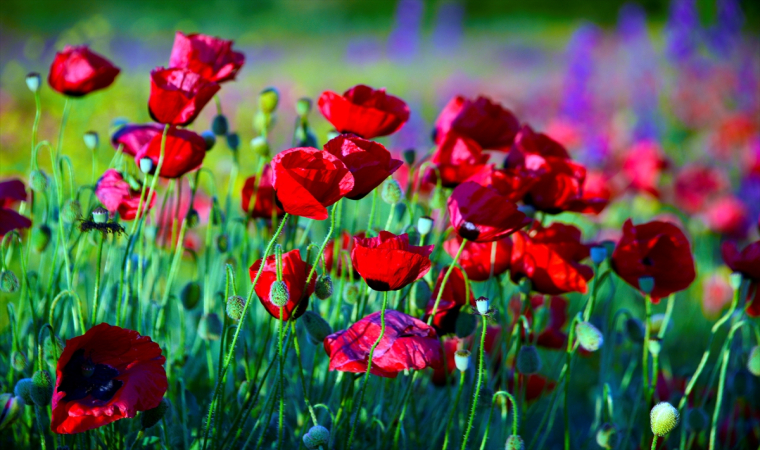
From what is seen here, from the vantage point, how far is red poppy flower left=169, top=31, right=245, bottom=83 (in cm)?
94

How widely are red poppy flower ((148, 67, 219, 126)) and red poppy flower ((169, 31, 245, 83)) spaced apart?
0.25 ft

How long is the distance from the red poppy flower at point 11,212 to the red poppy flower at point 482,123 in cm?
60

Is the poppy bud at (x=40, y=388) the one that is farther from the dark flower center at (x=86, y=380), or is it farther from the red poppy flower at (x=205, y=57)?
the red poppy flower at (x=205, y=57)

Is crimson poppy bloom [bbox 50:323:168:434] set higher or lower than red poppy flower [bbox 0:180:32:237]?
lower

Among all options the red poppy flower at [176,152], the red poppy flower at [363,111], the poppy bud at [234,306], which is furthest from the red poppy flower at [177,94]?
the poppy bud at [234,306]

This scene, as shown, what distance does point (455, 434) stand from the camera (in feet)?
3.63

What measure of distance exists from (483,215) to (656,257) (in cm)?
37

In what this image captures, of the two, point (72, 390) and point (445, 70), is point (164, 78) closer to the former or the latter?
point (72, 390)

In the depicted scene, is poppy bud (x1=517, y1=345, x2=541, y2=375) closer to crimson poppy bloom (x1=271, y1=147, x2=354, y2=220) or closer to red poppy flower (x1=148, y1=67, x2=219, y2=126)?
crimson poppy bloom (x1=271, y1=147, x2=354, y2=220)

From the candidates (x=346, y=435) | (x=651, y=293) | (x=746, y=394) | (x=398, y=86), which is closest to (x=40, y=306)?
(x=346, y=435)

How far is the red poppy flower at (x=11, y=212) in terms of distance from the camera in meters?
0.85

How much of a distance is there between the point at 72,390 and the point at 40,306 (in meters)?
0.42

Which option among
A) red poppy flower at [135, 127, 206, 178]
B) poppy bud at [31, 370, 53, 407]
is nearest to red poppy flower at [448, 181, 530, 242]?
red poppy flower at [135, 127, 206, 178]

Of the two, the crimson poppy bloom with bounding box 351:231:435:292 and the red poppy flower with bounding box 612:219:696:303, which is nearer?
the crimson poppy bloom with bounding box 351:231:435:292
